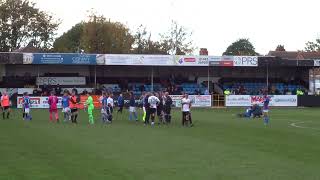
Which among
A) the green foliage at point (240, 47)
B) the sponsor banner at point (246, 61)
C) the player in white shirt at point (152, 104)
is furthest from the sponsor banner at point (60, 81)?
the green foliage at point (240, 47)

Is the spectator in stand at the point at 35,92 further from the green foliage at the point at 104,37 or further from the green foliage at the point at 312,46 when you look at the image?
the green foliage at the point at 312,46

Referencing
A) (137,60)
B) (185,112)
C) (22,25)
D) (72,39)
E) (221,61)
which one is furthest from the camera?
(72,39)

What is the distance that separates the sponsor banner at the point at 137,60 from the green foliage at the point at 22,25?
115ft

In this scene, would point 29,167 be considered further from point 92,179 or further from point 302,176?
point 302,176

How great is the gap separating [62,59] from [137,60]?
7065 millimetres

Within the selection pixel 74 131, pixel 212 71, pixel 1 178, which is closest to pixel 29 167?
pixel 1 178

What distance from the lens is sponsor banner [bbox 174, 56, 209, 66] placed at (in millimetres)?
58094

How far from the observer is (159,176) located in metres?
12.4

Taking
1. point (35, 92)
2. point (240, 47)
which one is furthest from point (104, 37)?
point (240, 47)

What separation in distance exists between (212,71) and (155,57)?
9243 millimetres

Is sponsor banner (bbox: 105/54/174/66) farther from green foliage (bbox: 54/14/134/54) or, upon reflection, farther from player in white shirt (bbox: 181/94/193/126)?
green foliage (bbox: 54/14/134/54)

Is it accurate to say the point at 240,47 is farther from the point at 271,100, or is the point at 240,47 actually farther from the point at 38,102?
the point at 38,102

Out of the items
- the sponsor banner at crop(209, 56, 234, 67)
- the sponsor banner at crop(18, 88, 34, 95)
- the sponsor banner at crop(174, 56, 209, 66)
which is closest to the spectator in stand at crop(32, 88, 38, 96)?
the sponsor banner at crop(18, 88, 34, 95)

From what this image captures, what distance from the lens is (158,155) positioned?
16.1 m
